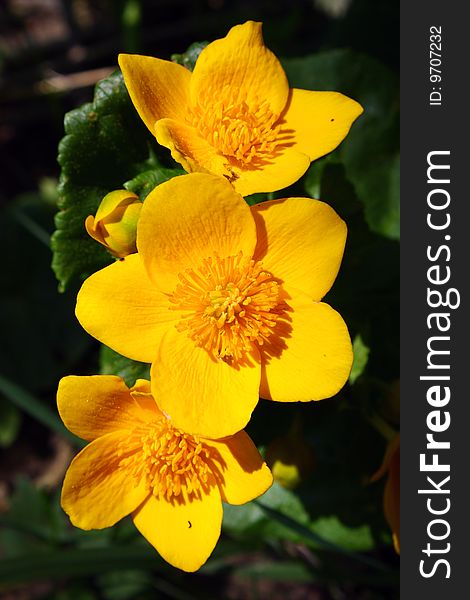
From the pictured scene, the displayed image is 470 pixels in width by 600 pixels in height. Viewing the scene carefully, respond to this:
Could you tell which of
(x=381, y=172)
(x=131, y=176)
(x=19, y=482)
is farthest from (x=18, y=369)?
(x=381, y=172)

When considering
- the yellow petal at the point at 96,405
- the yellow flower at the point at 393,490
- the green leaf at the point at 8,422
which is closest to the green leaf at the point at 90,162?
the yellow petal at the point at 96,405

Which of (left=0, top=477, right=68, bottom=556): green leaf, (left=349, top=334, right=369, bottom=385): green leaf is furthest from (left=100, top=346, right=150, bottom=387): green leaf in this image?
(left=0, top=477, right=68, bottom=556): green leaf

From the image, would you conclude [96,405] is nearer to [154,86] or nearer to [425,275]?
[154,86]

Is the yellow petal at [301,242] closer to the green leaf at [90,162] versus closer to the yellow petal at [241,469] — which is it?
the yellow petal at [241,469]

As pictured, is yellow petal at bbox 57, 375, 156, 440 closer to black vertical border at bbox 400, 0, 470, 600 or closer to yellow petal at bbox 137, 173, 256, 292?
yellow petal at bbox 137, 173, 256, 292

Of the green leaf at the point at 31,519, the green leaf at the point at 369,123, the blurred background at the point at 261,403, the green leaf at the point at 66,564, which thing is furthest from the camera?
the green leaf at the point at 31,519

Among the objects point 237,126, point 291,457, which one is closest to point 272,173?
point 237,126
